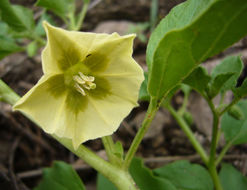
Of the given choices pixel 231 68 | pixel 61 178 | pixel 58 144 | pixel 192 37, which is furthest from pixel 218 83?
pixel 58 144

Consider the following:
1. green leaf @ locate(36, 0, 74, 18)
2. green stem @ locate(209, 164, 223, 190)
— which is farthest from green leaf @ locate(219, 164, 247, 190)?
green leaf @ locate(36, 0, 74, 18)

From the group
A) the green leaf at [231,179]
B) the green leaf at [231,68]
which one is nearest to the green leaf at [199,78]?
the green leaf at [231,68]

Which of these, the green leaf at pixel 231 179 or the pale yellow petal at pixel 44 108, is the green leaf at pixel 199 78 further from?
the green leaf at pixel 231 179

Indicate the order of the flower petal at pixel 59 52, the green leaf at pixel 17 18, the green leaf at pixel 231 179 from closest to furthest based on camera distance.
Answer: the flower petal at pixel 59 52
the green leaf at pixel 231 179
the green leaf at pixel 17 18

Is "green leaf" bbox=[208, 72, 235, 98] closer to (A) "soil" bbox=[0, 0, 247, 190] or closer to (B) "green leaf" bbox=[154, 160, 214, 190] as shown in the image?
(B) "green leaf" bbox=[154, 160, 214, 190]

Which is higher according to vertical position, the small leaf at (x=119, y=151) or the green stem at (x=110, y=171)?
the small leaf at (x=119, y=151)

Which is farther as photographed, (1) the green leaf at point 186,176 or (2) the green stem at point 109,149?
(1) the green leaf at point 186,176
